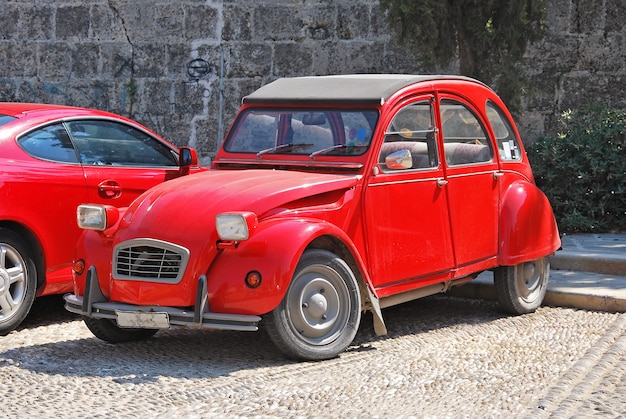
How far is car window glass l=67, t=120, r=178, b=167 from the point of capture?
783cm

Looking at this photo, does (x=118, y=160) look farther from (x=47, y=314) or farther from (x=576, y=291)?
(x=576, y=291)

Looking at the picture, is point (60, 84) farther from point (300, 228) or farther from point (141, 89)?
point (300, 228)

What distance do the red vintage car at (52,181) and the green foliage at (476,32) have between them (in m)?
4.77

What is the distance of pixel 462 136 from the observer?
7.66 m

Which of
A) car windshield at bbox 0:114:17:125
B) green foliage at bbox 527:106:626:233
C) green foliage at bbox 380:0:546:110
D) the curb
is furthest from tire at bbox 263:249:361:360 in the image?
green foliage at bbox 380:0:546:110

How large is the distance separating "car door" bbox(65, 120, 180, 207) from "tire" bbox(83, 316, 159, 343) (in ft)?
4.08

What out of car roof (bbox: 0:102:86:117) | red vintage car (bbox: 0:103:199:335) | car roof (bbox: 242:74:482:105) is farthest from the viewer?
car roof (bbox: 0:102:86:117)

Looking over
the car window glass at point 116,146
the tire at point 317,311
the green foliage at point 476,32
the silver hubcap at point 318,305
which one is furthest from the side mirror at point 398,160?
the green foliage at point 476,32

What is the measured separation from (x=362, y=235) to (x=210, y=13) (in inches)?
337

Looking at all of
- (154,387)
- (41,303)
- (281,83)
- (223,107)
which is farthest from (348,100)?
(223,107)

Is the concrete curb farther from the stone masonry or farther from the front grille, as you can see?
the stone masonry

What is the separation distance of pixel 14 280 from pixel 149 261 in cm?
148

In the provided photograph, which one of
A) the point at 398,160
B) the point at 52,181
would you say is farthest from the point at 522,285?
the point at 52,181

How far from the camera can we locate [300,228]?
20.0 feet
